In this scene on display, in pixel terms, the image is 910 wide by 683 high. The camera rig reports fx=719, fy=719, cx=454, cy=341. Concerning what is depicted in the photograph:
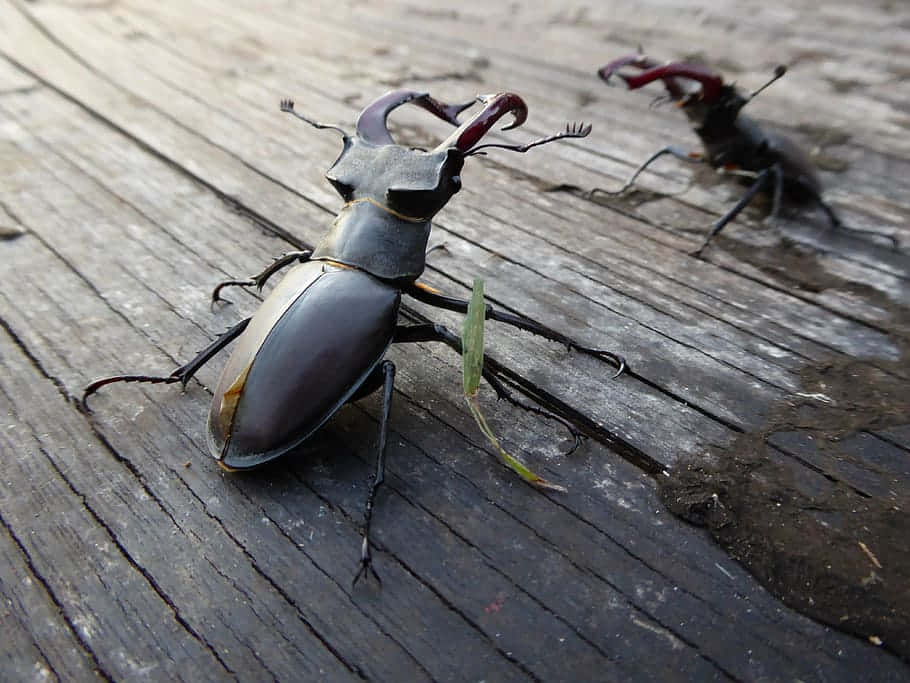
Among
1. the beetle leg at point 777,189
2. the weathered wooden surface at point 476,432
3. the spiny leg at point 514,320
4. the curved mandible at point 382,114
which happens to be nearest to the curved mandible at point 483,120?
the curved mandible at point 382,114

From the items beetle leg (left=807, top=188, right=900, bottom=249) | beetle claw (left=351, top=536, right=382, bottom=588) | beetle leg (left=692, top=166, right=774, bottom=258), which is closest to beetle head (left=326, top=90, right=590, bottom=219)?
beetle claw (left=351, top=536, right=382, bottom=588)

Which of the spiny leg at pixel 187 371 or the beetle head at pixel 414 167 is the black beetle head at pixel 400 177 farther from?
the spiny leg at pixel 187 371

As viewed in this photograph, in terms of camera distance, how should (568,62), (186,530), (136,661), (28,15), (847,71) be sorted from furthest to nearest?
(28,15), (568,62), (847,71), (186,530), (136,661)

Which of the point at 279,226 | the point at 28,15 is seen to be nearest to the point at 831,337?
the point at 279,226

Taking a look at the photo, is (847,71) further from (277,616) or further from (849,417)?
(277,616)

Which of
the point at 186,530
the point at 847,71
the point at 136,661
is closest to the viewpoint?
the point at 136,661

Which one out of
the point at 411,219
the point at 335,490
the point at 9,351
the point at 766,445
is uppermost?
the point at 411,219

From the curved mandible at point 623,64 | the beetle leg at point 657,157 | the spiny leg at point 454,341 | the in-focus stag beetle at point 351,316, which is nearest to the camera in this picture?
the in-focus stag beetle at point 351,316
